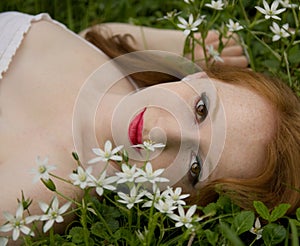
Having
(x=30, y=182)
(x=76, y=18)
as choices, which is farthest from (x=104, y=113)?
(x=76, y=18)

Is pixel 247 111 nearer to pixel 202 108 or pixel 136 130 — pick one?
pixel 202 108

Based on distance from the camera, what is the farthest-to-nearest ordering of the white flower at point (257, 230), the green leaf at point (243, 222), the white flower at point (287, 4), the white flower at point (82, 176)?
the white flower at point (287, 4) → the white flower at point (257, 230) → the green leaf at point (243, 222) → the white flower at point (82, 176)

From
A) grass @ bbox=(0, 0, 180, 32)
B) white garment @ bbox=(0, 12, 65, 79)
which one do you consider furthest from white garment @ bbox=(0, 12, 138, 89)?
grass @ bbox=(0, 0, 180, 32)

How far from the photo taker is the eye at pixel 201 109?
2.04m

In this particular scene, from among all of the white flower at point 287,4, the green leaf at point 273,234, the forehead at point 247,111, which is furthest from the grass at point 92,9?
the green leaf at point 273,234

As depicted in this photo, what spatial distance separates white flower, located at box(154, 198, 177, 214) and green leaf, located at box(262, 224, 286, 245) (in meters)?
0.31

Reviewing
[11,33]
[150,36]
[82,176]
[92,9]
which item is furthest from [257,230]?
[92,9]

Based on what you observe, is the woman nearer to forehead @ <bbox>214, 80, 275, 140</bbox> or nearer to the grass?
forehead @ <bbox>214, 80, 275, 140</bbox>

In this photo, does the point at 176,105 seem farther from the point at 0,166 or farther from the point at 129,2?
the point at 129,2

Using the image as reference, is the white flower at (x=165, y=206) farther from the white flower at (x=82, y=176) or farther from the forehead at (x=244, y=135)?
the forehead at (x=244, y=135)

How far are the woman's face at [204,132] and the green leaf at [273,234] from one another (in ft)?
0.81

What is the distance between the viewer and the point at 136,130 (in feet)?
6.72

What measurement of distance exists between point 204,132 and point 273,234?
1.20 feet

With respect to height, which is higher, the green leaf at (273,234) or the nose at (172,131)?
the nose at (172,131)
